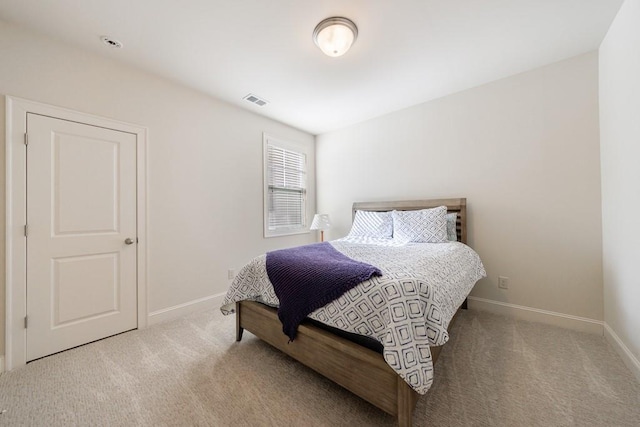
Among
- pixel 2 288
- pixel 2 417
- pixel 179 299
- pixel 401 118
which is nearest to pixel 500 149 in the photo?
pixel 401 118

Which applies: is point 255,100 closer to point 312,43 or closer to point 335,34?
point 312,43

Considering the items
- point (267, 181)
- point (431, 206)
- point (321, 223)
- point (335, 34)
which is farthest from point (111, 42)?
point (431, 206)

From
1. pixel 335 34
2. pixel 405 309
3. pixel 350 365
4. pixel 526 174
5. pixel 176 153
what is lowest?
pixel 350 365

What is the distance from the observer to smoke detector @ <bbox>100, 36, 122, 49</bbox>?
1978 millimetres

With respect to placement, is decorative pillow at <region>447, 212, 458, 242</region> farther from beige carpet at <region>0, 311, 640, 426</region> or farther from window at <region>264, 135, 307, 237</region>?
window at <region>264, 135, 307, 237</region>

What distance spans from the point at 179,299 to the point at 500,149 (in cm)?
390

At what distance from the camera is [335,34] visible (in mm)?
1861

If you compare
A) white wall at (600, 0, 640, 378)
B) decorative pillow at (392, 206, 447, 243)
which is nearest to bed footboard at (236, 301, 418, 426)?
decorative pillow at (392, 206, 447, 243)

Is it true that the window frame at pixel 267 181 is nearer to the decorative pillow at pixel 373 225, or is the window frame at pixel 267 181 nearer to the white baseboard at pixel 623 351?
the decorative pillow at pixel 373 225

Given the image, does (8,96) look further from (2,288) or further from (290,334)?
(290,334)

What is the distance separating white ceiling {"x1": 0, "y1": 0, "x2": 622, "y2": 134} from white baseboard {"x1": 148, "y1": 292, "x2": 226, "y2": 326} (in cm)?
247

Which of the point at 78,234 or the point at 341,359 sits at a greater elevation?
the point at 78,234

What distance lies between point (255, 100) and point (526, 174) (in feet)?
10.4

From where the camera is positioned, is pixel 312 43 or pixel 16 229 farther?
pixel 312 43
